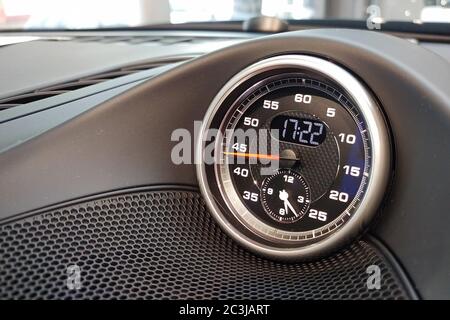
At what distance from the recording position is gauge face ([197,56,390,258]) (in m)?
1.29

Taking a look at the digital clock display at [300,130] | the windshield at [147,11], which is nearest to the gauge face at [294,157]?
the digital clock display at [300,130]

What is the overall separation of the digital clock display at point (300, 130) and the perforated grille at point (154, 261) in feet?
0.94

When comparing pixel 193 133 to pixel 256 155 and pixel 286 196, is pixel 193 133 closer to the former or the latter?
pixel 256 155

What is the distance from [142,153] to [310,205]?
483mm

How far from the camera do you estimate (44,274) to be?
4.11ft

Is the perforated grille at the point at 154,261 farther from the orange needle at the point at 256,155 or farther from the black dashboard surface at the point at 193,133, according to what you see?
the orange needle at the point at 256,155

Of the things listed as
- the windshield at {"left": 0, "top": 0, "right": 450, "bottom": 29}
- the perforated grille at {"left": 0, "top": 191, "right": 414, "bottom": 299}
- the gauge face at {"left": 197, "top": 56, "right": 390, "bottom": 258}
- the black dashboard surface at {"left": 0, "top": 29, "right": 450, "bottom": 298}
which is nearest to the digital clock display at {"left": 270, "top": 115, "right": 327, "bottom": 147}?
the gauge face at {"left": 197, "top": 56, "right": 390, "bottom": 258}

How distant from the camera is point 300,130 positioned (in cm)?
142

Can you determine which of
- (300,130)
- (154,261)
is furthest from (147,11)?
(154,261)

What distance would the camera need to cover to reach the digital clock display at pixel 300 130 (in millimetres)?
1394

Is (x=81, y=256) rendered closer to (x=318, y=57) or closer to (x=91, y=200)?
(x=91, y=200)

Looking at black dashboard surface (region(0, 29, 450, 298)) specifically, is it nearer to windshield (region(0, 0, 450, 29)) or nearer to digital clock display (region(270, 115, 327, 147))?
digital clock display (region(270, 115, 327, 147))

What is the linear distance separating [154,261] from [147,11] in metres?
2.49
